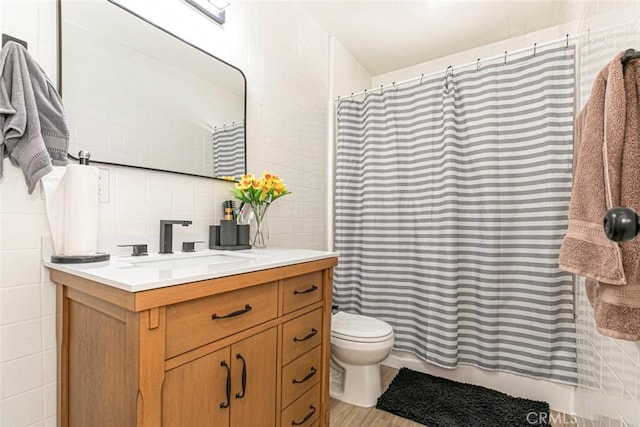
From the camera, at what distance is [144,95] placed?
1.31 meters

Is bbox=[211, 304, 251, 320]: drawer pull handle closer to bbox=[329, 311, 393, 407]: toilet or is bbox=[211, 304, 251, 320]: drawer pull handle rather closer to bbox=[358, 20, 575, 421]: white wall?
bbox=[329, 311, 393, 407]: toilet

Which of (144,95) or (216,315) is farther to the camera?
(144,95)

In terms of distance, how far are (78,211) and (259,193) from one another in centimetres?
75

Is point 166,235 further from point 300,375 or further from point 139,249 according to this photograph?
point 300,375

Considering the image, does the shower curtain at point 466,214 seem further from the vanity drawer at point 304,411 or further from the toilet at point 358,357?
the vanity drawer at point 304,411

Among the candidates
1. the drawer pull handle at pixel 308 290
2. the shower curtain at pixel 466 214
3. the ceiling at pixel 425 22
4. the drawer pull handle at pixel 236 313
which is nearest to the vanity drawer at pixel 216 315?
the drawer pull handle at pixel 236 313

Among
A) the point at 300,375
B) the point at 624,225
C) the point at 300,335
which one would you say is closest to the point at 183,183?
the point at 300,335

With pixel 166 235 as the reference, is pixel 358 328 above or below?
below

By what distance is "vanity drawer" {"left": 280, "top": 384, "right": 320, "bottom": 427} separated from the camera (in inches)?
47.4

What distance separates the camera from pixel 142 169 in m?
1.29

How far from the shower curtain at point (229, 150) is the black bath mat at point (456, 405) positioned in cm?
153

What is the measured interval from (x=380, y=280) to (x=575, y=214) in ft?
4.92

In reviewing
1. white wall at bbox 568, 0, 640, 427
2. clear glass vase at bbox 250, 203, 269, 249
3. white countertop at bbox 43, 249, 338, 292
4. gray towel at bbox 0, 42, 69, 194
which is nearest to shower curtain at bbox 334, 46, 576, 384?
white wall at bbox 568, 0, 640, 427

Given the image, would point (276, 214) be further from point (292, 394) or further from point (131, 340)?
point (131, 340)
